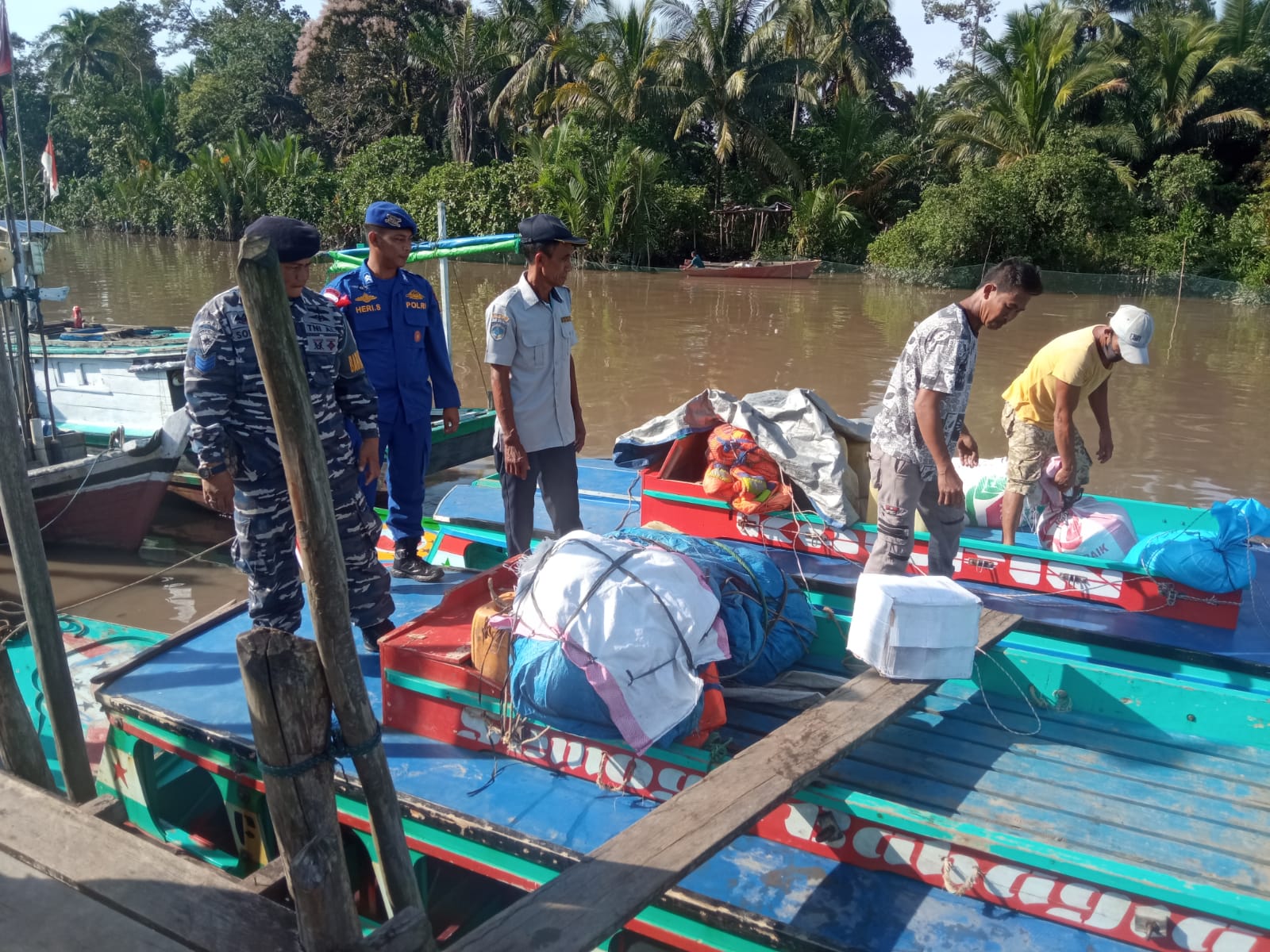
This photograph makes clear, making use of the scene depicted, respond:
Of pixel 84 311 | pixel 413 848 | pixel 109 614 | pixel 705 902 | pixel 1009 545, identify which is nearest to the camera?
pixel 705 902

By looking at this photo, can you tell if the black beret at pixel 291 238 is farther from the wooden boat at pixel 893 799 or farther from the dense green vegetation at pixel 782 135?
the dense green vegetation at pixel 782 135

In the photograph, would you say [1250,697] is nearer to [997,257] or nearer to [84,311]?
[84,311]

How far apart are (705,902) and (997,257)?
24117 millimetres

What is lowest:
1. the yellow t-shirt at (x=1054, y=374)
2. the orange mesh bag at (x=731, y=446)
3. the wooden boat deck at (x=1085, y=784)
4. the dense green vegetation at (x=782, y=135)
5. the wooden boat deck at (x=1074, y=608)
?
the wooden boat deck at (x=1085, y=784)

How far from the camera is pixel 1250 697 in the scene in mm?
3307

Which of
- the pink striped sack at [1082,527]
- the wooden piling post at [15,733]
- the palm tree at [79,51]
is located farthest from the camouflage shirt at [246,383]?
the palm tree at [79,51]

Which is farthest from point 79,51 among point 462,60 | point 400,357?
point 400,357

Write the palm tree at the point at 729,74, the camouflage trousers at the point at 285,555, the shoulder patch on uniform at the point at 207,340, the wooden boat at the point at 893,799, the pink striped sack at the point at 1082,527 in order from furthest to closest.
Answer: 1. the palm tree at the point at 729,74
2. the pink striped sack at the point at 1082,527
3. the camouflage trousers at the point at 285,555
4. the shoulder patch on uniform at the point at 207,340
5. the wooden boat at the point at 893,799

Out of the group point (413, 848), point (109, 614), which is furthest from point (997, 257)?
point (413, 848)

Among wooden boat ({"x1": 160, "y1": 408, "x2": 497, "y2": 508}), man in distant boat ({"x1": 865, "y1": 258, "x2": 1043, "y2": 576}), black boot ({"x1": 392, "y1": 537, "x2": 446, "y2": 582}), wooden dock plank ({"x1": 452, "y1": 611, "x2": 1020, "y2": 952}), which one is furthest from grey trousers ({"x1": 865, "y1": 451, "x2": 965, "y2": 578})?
wooden boat ({"x1": 160, "y1": 408, "x2": 497, "y2": 508})

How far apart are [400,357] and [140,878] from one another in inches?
101

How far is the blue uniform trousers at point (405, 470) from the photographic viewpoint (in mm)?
4551

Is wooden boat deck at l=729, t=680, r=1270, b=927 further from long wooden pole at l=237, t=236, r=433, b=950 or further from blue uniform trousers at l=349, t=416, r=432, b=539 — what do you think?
blue uniform trousers at l=349, t=416, r=432, b=539

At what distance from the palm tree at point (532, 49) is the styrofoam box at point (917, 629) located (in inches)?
1057
